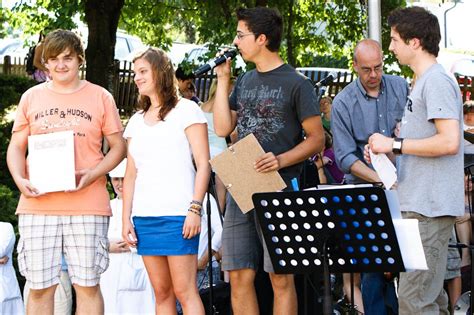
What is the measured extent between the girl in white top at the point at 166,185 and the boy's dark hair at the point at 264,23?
578mm

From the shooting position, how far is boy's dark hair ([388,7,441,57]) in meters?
5.30

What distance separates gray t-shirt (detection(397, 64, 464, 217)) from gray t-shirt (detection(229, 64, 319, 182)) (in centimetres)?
87

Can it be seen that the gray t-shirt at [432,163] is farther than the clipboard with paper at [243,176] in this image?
No

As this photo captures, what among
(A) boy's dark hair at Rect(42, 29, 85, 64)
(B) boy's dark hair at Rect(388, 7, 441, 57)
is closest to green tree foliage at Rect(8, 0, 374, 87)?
(A) boy's dark hair at Rect(42, 29, 85, 64)

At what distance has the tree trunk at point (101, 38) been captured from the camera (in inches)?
497

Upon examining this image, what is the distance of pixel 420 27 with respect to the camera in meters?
5.30

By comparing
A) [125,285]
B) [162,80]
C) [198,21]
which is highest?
[198,21]

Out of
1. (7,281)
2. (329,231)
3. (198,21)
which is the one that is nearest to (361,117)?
(329,231)

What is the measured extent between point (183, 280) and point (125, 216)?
1.81 ft

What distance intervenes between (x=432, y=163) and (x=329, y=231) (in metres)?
0.72

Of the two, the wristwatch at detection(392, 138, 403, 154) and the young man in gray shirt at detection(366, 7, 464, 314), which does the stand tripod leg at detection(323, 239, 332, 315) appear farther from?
the wristwatch at detection(392, 138, 403, 154)

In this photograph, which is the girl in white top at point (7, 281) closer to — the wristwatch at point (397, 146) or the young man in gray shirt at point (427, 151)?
the young man in gray shirt at point (427, 151)

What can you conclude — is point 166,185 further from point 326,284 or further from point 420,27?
point 420,27

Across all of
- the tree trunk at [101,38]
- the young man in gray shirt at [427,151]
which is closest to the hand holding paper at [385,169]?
the young man in gray shirt at [427,151]
